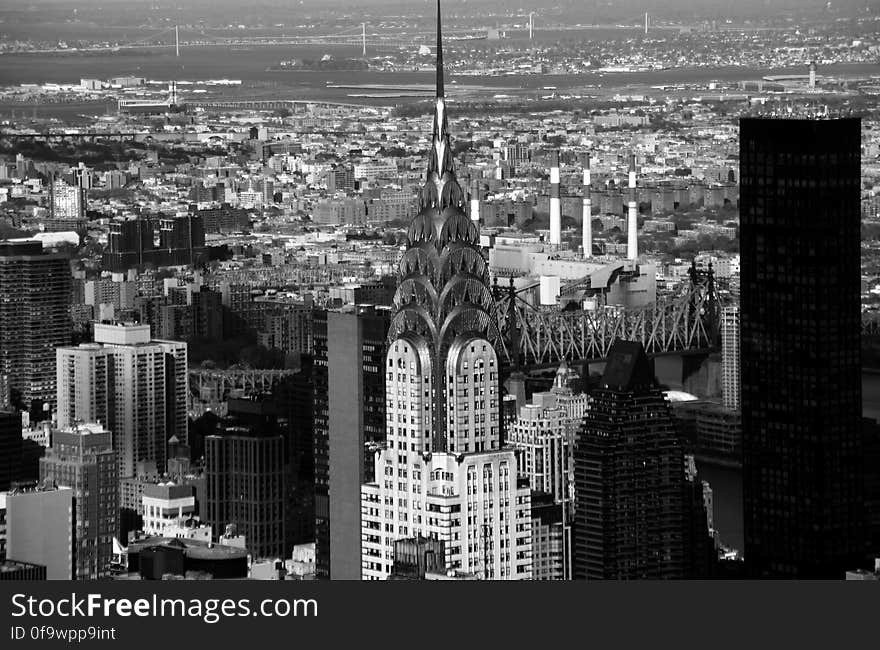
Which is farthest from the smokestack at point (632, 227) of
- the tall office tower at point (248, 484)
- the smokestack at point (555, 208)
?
the tall office tower at point (248, 484)

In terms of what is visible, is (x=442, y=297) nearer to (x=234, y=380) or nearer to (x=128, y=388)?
(x=128, y=388)

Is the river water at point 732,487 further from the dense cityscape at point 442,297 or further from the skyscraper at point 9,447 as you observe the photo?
the skyscraper at point 9,447

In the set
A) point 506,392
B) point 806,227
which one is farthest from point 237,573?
point 806,227

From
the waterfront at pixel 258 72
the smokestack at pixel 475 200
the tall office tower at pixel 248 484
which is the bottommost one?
the tall office tower at pixel 248 484

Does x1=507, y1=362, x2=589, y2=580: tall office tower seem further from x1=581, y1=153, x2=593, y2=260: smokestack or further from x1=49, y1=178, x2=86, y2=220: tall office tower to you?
x1=49, y1=178, x2=86, y2=220: tall office tower

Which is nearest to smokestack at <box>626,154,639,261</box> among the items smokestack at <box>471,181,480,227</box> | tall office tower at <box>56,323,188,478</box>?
smokestack at <box>471,181,480,227</box>

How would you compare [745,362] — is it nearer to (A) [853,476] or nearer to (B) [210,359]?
(A) [853,476]

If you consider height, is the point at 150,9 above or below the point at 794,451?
above
